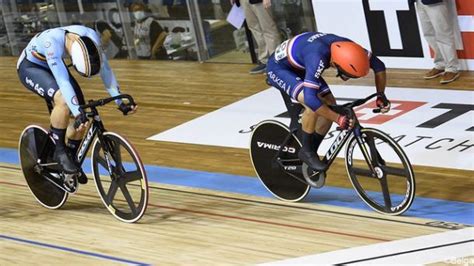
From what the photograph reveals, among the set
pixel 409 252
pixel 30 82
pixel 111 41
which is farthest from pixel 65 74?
pixel 111 41

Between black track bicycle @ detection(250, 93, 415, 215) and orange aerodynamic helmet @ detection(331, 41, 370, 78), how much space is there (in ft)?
0.56

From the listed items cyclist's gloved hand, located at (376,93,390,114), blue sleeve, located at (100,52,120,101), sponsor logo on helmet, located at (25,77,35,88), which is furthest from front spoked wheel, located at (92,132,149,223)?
cyclist's gloved hand, located at (376,93,390,114)

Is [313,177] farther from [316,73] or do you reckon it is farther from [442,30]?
[442,30]

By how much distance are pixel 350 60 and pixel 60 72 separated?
180 centimetres

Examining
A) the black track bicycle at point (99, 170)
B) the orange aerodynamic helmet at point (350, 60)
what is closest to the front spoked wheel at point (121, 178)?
the black track bicycle at point (99, 170)

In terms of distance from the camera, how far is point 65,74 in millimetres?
6008

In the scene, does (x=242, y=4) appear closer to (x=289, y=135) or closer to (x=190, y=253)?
(x=289, y=135)

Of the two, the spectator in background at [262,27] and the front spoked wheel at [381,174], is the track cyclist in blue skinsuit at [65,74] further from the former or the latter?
the spectator in background at [262,27]

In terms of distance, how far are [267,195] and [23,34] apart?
8.79 m

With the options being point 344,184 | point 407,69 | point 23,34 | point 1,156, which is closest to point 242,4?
point 407,69

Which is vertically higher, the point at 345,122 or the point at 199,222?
the point at 345,122

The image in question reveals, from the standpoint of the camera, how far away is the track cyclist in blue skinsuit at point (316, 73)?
5.48m

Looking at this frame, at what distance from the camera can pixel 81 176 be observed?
651 cm

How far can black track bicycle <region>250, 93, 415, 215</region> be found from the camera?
5621 mm
